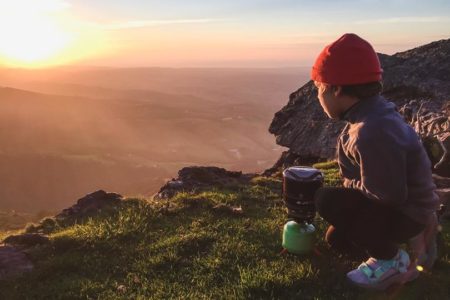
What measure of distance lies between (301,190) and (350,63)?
6.51 feet

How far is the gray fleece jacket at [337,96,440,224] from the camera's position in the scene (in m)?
4.93

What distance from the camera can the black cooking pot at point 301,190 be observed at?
626cm

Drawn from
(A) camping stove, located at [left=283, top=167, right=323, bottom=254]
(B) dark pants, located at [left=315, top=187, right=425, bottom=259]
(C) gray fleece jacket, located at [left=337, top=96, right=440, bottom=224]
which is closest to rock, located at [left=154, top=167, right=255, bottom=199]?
(A) camping stove, located at [left=283, top=167, right=323, bottom=254]

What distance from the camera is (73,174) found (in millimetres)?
161625

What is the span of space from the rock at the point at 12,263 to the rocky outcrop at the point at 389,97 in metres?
11.4

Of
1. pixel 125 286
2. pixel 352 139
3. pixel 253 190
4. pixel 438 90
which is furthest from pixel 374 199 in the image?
pixel 438 90

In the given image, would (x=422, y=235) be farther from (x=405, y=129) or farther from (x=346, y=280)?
(x=405, y=129)

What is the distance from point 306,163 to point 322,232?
972 cm

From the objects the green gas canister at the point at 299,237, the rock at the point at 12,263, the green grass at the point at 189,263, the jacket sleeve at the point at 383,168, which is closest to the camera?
the jacket sleeve at the point at 383,168

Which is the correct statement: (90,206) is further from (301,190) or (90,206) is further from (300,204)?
(301,190)

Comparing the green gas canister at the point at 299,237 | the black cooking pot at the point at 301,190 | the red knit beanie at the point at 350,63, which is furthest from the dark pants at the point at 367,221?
the red knit beanie at the point at 350,63

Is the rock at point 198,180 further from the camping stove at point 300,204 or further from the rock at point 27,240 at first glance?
the camping stove at point 300,204

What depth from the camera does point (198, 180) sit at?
46.1 ft

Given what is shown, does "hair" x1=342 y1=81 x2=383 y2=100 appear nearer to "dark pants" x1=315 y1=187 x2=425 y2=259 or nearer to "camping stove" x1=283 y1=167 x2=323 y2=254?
"dark pants" x1=315 y1=187 x2=425 y2=259
